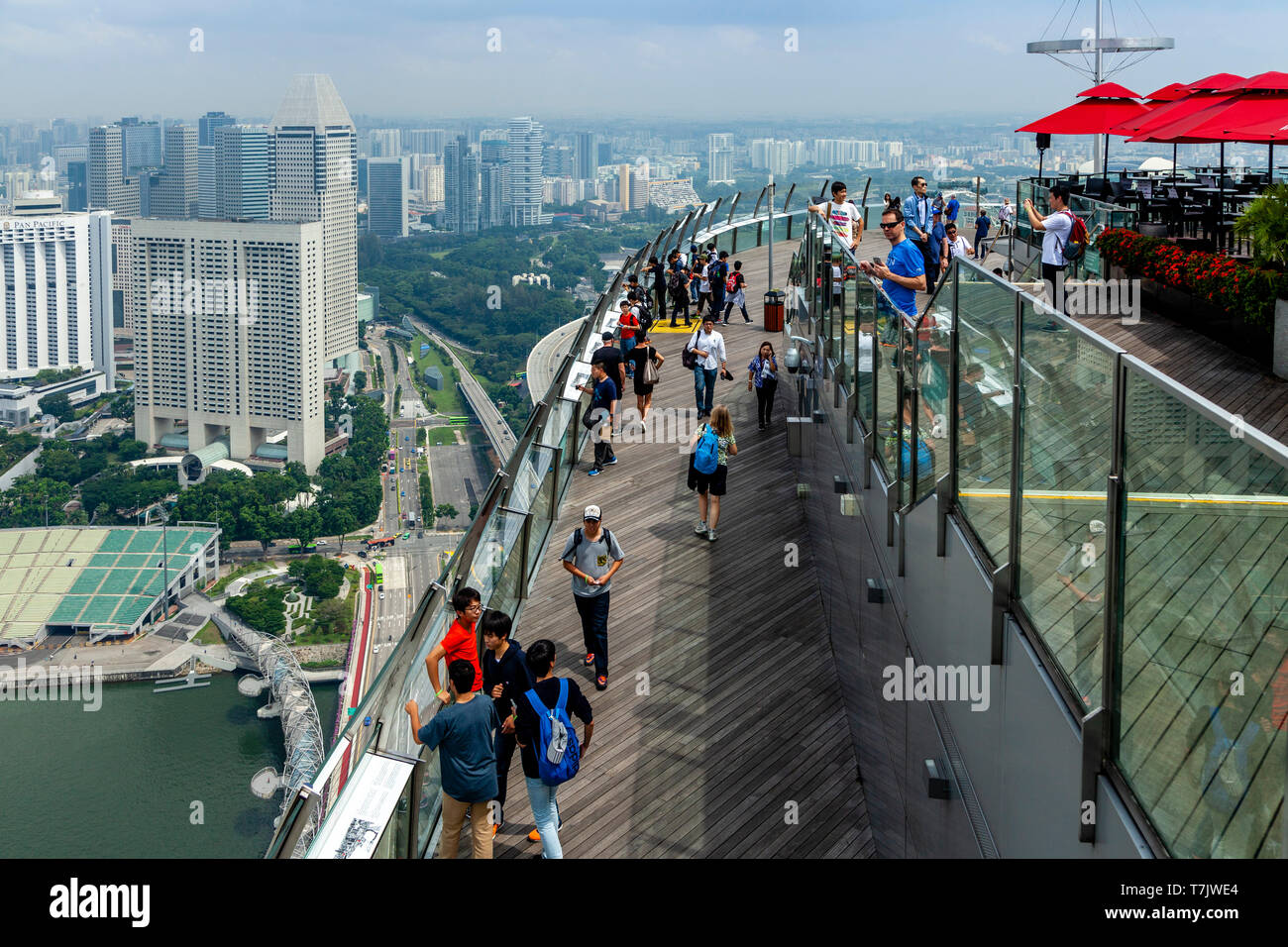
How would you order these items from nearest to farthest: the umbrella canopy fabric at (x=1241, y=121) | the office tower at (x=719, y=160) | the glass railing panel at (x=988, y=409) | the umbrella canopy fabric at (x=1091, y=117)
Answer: the glass railing panel at (x=988, y=409) → the umbrella canopy fabric at (x=1241, y=121) → the umbrella canopy fabric at (x=1091, y=117) → the office tower at (x=719, y=160)

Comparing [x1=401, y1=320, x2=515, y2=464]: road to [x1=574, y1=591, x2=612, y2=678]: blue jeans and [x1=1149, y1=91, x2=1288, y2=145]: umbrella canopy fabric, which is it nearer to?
[x1=1149, y1=91, x2=1288, y2=145]: umbrella canopy fabric

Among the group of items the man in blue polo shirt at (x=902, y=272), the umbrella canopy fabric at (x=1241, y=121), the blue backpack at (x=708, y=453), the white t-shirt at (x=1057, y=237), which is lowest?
the blue backpack at (x=708, y=453)

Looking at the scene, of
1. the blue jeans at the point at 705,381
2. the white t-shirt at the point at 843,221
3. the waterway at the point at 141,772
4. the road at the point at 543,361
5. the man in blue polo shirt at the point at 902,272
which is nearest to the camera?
the man in blue polo shirt at the point at 902,272

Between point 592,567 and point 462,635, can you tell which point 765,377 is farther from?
point 462,635

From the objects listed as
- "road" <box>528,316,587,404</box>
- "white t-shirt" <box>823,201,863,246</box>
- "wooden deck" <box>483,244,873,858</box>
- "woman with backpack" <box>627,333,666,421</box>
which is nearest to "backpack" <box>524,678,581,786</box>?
"wooden deck" <box>483,244,873,858</box>

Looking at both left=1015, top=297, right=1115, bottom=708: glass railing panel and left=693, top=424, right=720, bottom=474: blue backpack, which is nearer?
left=1015, top=297, right=1115, bottom=708: glass railing panel

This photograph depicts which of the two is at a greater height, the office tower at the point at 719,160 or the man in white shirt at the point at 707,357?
the office tower at the point at 719,160

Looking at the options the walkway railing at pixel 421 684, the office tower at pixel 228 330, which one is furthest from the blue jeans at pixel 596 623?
the office tower at pixel 228 330

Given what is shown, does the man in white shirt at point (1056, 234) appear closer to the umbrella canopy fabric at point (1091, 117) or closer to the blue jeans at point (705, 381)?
the blue jeans at point (705, 381)
